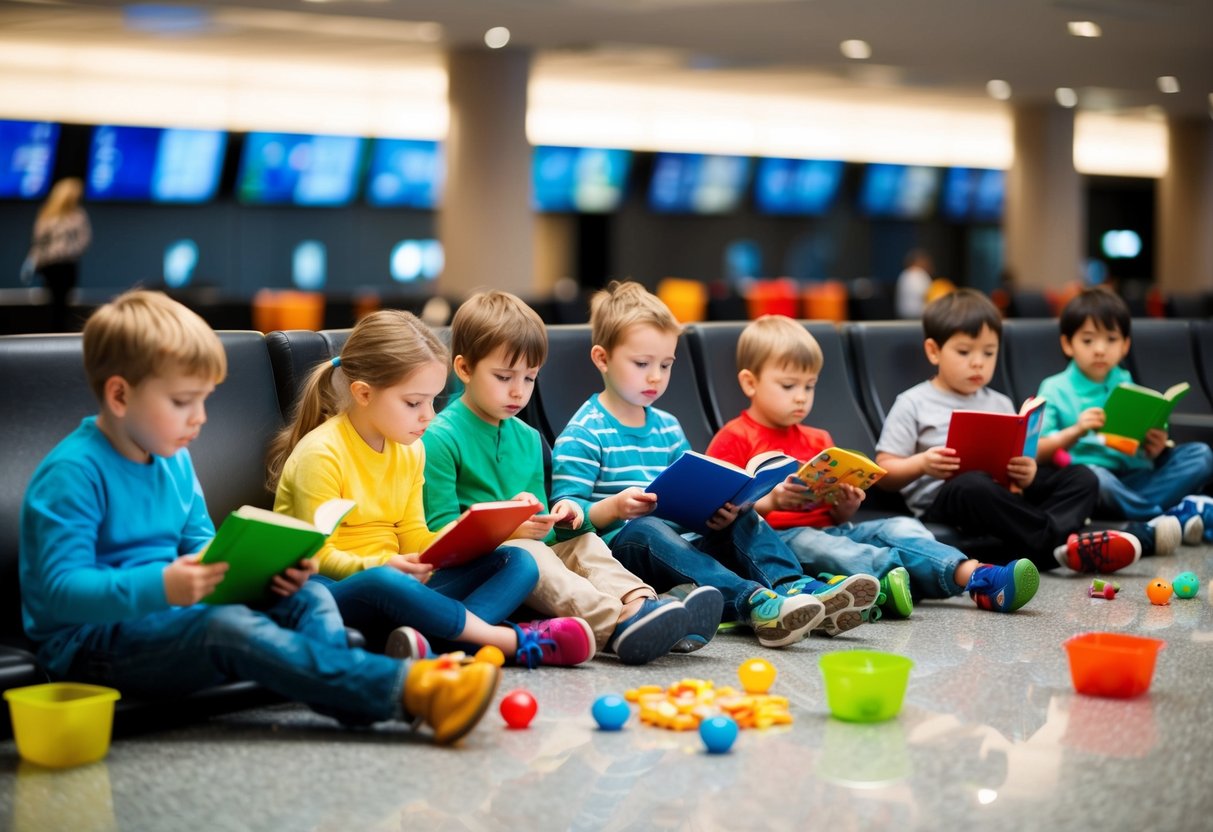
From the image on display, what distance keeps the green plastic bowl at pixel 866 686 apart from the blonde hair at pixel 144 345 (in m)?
1.25

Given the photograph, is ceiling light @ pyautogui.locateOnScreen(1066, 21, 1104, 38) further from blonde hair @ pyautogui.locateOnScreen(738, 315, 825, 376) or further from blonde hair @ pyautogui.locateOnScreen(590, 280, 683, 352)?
blonde hair @ pyautogui.locateOnScreen(590, 280, 683, 352)

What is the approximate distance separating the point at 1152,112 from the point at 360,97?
9719 millimetres

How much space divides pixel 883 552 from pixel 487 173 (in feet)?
26.1

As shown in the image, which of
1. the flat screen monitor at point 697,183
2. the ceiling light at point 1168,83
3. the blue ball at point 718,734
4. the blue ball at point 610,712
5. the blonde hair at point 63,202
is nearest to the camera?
the blue ball at point 718,734

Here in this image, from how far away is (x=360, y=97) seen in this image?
12.9 metres

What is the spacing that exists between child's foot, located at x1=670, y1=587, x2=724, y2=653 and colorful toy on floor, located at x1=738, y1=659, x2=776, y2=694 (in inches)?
8.8

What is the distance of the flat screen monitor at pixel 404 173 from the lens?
42.2 feet

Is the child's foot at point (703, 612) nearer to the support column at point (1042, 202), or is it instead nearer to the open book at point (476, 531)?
the open book at point (476, 531)

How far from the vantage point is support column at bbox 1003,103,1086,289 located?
1477 centimetres

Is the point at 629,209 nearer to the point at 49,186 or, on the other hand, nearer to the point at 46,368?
the point at 49,186

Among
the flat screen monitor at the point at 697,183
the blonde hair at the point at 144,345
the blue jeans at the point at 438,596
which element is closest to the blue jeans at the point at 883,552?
the blue jeans at the point at 438,596

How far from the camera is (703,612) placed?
2.88 m

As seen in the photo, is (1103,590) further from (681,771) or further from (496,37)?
(496,37)

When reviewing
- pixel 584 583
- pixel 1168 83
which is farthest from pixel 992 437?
pixel 1168 83
